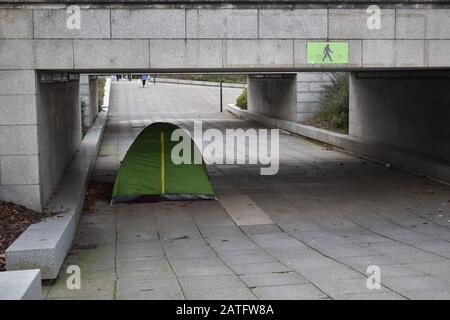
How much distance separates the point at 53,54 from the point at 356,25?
515cm

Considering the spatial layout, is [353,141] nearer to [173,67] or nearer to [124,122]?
[173,67]

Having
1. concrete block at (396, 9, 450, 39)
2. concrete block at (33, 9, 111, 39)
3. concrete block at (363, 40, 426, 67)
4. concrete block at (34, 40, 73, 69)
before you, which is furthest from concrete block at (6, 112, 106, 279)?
concrete block at (396, 9, 450, 39)

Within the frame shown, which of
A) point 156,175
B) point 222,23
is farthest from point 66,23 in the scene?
point 156,175

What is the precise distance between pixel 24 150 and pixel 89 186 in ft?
13.7

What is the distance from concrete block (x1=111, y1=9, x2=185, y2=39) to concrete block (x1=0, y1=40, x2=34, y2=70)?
1.38 meters

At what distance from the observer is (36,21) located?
1047 centimetres

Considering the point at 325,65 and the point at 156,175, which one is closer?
the point at 325,65

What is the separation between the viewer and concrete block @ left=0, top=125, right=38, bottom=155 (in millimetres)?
10430

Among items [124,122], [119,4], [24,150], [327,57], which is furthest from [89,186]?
[124,122]

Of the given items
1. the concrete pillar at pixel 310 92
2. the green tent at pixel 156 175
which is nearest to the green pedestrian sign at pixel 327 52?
the green tent at pixel 156 175

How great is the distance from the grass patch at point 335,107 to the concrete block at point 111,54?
1367 centimetres

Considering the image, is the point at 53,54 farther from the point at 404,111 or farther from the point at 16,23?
the point at 404,111

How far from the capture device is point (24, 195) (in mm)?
10406

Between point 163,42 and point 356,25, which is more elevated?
point 356,25
